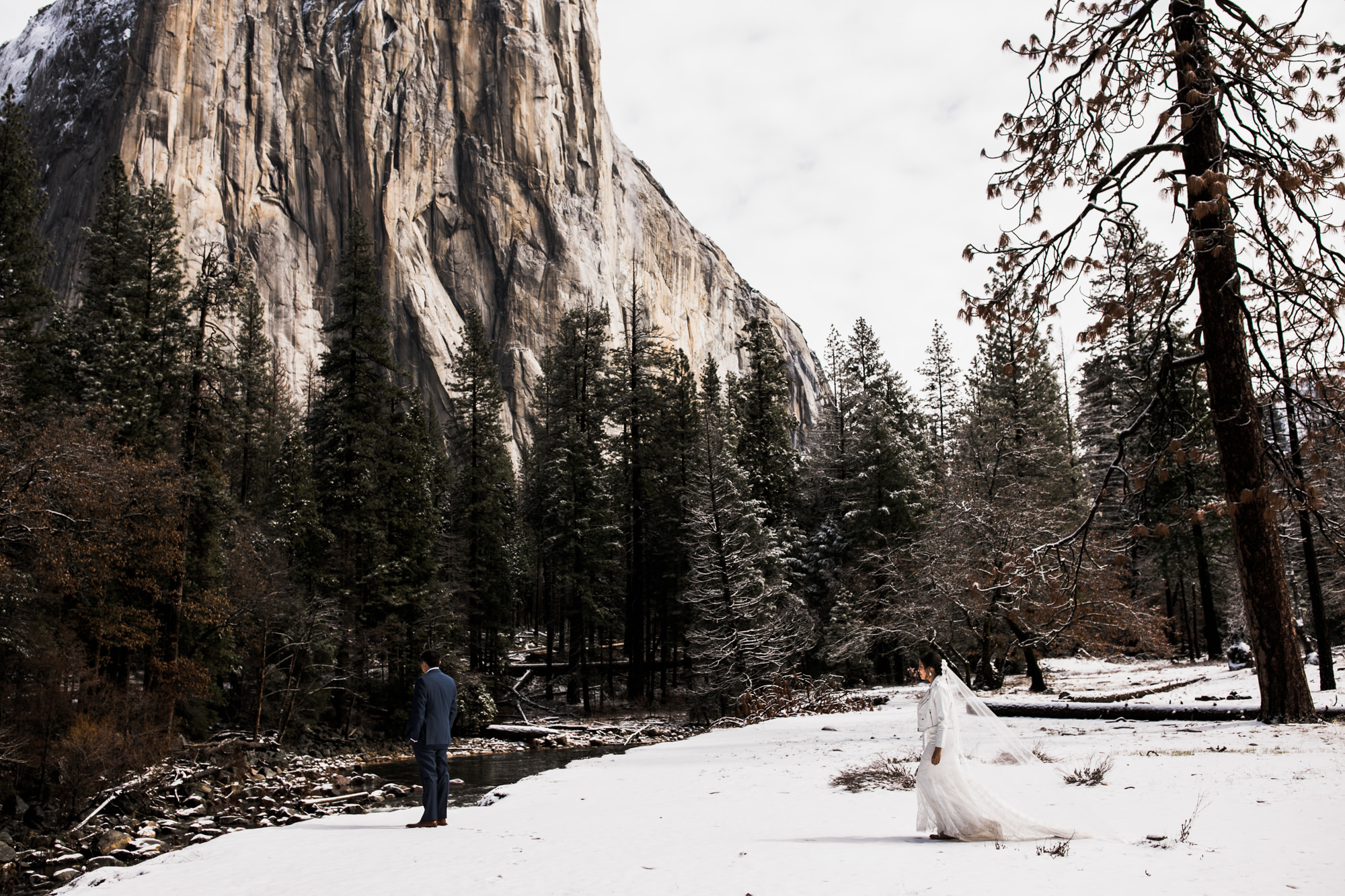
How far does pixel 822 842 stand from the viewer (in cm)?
624

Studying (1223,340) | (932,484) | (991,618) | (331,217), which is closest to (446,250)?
(331,217)

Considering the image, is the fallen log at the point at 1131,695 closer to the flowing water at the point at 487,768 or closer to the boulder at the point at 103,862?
the flowing water at the point at 487,768

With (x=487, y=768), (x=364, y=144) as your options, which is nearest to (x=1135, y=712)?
(x=487, y=768)

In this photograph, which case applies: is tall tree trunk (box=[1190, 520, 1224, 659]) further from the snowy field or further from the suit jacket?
the suit jacket

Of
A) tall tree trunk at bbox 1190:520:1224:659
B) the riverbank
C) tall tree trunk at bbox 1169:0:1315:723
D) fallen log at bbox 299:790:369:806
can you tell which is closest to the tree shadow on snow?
tall tree trunk at bbox 1169:0:1315:723

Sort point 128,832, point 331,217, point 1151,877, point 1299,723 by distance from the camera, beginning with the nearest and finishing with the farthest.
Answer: point 1151,877, point 1299,723, point 128,832, point 331,217

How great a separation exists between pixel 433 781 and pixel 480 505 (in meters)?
27.3

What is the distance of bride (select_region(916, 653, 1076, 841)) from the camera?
5.67 metres

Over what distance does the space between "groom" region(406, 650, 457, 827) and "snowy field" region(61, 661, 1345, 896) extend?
0.35 m

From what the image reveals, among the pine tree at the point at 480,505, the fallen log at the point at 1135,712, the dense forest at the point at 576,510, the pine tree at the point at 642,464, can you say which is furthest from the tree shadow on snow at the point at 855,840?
the pine tree at the point at 480,505

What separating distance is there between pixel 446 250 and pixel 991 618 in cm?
9181

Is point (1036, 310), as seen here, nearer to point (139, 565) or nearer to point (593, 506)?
point (139, 565)

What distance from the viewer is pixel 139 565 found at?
19250 millimetres

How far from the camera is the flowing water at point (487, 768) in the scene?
1650 cm
